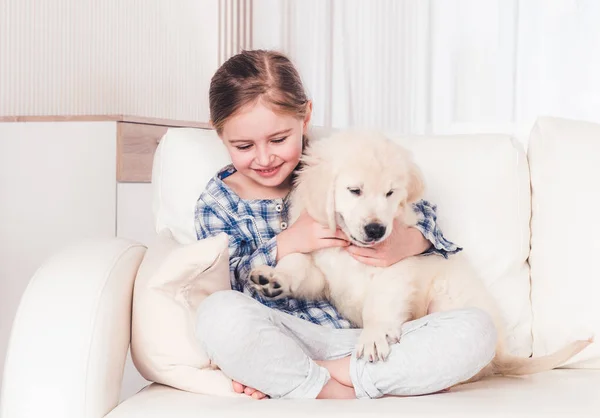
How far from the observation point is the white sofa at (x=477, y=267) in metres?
1.28

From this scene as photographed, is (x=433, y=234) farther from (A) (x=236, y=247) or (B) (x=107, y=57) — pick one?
(B) (x=107, y=57)

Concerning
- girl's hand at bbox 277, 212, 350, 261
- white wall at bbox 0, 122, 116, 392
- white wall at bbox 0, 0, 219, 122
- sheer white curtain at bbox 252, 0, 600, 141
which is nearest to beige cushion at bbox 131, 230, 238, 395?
girl's hand at bbox 277, 212, 350, 261

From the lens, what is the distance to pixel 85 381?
50.9 inches

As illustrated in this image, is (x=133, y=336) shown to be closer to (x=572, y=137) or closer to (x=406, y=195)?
(x=406, y=195)

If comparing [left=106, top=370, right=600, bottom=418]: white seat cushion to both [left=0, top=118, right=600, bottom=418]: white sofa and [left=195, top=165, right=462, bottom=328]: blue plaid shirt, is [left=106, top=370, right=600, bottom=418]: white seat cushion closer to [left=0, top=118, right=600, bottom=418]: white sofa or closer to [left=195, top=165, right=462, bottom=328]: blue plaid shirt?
[left=0, top=118, right=600, bottom=418]: white sofa

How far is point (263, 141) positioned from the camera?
5.77 feet

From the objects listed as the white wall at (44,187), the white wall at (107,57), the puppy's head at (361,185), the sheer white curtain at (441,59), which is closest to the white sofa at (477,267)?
the puppy's head at (361,185)

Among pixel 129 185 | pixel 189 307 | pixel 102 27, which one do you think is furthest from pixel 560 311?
pixel 102 27

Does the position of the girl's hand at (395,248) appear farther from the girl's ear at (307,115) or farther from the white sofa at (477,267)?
the girl's ear at (307,115)

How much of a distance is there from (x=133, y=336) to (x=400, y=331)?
0.50 m

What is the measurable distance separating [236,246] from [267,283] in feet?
0.81

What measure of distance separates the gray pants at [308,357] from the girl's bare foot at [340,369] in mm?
14

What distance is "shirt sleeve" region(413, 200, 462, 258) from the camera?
1.70 meters

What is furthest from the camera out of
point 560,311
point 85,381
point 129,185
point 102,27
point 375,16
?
point 375,16
